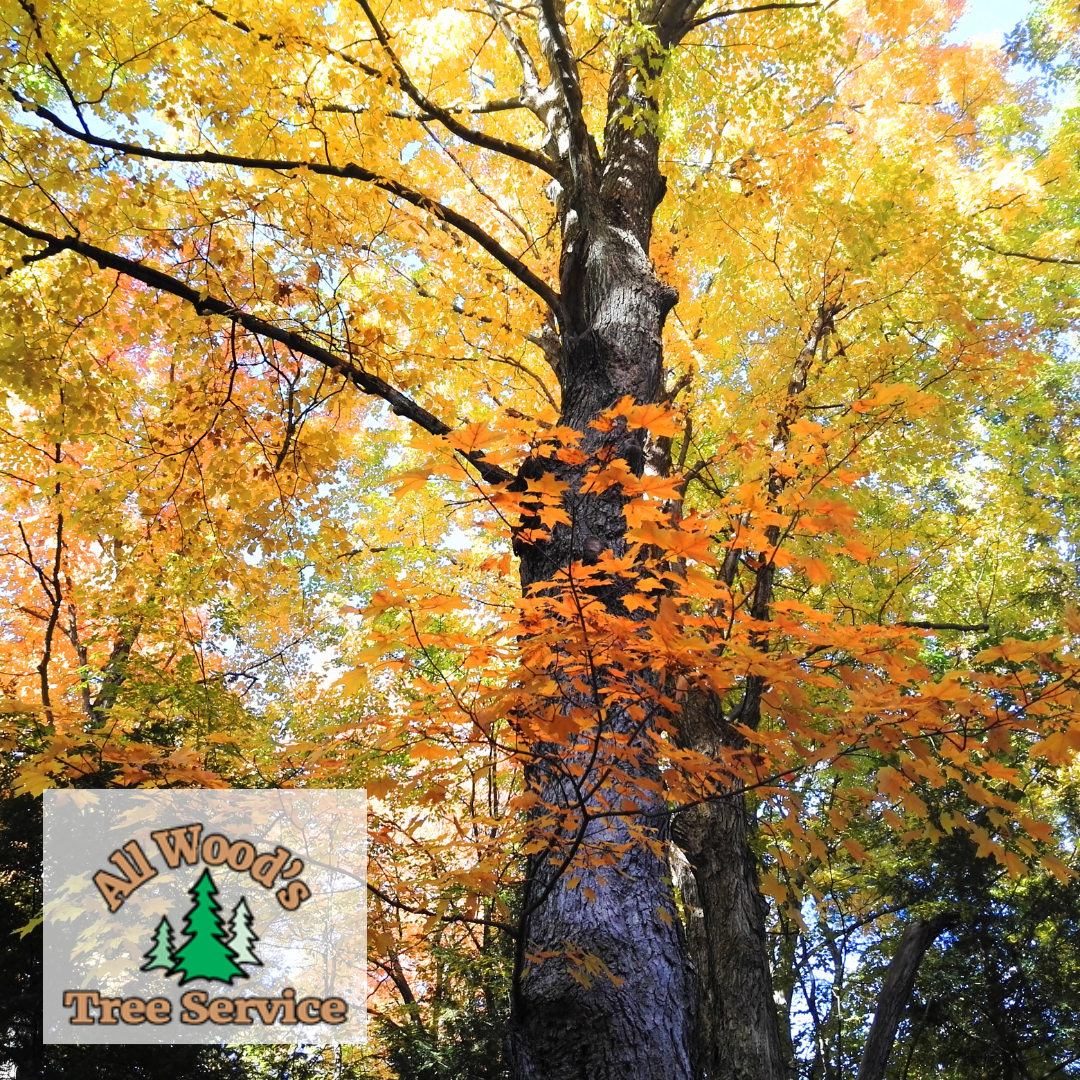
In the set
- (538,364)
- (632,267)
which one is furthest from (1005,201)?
(632,267)

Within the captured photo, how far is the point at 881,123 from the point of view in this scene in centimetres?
844

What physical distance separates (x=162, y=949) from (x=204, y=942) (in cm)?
28

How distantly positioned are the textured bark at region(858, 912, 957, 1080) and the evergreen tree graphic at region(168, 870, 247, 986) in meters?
4.83

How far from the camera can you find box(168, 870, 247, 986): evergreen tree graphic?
4.78m

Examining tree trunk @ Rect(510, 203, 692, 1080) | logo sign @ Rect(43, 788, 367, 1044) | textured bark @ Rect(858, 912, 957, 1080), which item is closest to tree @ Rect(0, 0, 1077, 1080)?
tree trunk @ Rect(510, 203, 692, 1080)

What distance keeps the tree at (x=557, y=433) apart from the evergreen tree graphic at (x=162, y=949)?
4.01 ft

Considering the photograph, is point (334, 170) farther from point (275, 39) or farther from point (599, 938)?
point (599, 938)

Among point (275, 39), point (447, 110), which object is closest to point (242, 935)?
point (275, 39)

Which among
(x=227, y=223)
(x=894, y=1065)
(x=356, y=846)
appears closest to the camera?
(x=227, y=223)

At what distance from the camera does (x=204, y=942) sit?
4824 mm

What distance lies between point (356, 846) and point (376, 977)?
17.4 ft

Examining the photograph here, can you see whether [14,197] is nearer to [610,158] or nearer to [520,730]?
[610,158]

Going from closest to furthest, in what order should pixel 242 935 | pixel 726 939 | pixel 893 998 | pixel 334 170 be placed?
pixel 334 170 → pixel 726 939 → pixel 242 935 → pixel 893 998

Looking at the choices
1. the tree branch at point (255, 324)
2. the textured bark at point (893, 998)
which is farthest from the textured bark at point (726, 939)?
the tree branch at point (255, 324)
